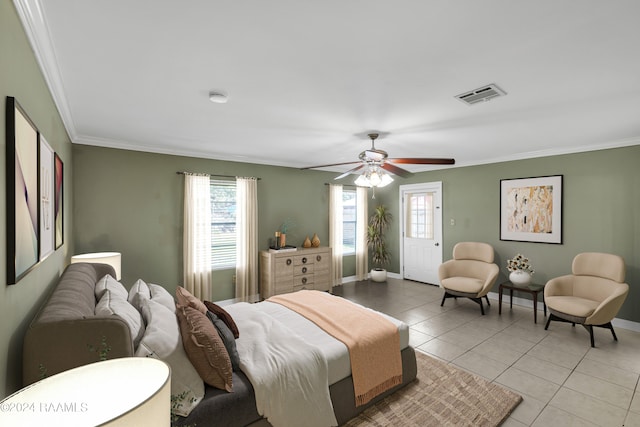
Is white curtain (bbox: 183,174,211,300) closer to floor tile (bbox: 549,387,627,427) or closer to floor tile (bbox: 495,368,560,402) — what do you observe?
floor tile (bbox: 495,368,560,402)

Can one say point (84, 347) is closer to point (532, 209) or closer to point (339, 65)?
point (339, 65)

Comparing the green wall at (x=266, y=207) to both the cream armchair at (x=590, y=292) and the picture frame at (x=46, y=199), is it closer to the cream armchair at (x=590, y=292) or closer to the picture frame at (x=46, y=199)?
the cream armchair at (x=590, y=292)

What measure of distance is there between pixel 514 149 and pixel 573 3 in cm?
365

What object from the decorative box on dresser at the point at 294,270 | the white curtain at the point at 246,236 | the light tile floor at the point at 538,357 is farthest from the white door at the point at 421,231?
the white curtain at the point at 246,236

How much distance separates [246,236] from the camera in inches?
204

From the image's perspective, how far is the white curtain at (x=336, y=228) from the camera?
642 centimetres

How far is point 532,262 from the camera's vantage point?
496 centimetres

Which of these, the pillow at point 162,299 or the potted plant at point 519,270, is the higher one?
the pillow at point 162,299

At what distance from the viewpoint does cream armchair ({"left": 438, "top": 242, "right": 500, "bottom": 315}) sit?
4678 millimetres

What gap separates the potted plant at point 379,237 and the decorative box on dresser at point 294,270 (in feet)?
5.03

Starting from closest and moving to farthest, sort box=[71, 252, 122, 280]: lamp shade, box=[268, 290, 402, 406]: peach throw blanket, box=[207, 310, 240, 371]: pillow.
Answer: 1. box=[207, 310, 240, 371]: pillow
2. box=[268, 290, 402, 406]: peach throw blanket
3. box=[71, 252, 122, 280]: lamp shade

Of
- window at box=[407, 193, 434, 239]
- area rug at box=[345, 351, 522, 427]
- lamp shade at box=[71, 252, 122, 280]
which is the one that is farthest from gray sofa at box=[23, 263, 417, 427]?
window at box=[407, 193, 434, 239]

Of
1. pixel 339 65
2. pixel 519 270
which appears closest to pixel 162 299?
pixel 339 65

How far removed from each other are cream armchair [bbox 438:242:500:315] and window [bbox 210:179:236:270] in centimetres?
362
